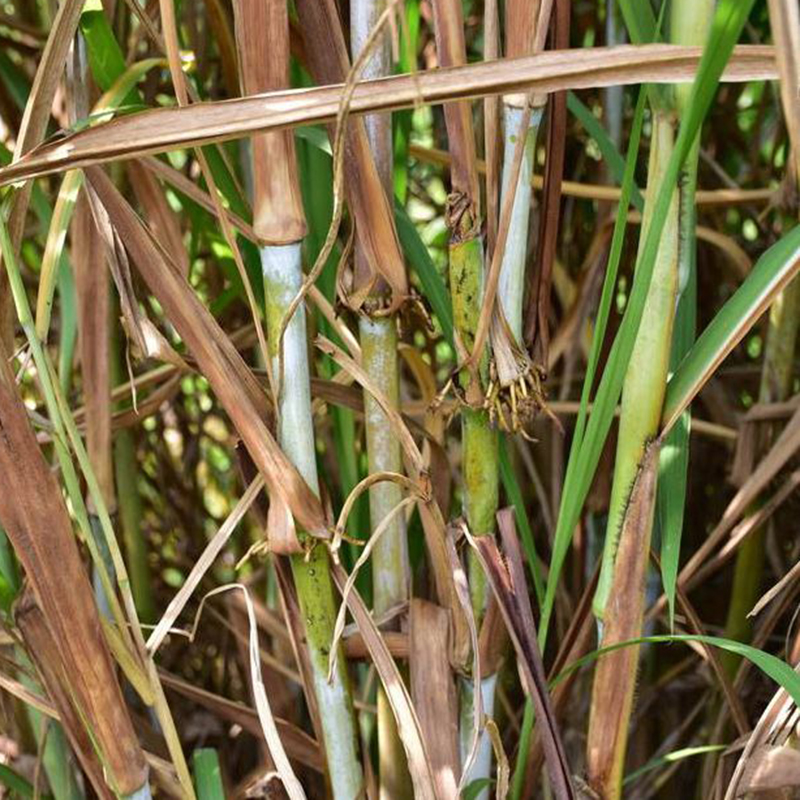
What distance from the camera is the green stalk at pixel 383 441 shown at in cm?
45

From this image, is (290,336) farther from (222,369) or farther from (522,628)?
(522,628)

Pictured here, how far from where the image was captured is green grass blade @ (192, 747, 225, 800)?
53 centimetres

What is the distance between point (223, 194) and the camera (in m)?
0.50

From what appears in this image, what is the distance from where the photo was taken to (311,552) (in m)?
0.48

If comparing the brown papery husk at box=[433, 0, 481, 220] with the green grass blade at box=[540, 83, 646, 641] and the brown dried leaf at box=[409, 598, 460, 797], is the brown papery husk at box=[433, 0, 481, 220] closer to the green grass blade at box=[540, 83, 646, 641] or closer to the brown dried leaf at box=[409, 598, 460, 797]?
the green grass blade at box=[540, 83, 646, 641]

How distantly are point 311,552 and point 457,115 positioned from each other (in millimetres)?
184

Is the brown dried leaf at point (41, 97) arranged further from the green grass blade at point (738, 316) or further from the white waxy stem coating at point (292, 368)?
the green grass blade at point (738, 316)

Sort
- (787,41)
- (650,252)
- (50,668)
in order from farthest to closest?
1. (50,668)
2. (650,252)
3. (787,41)

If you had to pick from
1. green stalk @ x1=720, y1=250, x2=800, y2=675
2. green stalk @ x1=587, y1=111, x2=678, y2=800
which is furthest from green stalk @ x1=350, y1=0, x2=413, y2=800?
green stalk @ x1=720, y1=250, x2=800, y2=675

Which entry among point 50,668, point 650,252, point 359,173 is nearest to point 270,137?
point 359,173

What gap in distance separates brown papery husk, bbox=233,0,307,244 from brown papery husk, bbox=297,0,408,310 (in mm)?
23

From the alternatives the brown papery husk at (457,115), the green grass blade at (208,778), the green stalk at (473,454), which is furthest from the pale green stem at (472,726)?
the brown papery husk at (457,115)

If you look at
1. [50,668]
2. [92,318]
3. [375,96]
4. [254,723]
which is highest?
[375,96]

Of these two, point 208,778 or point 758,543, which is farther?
point 758,543
